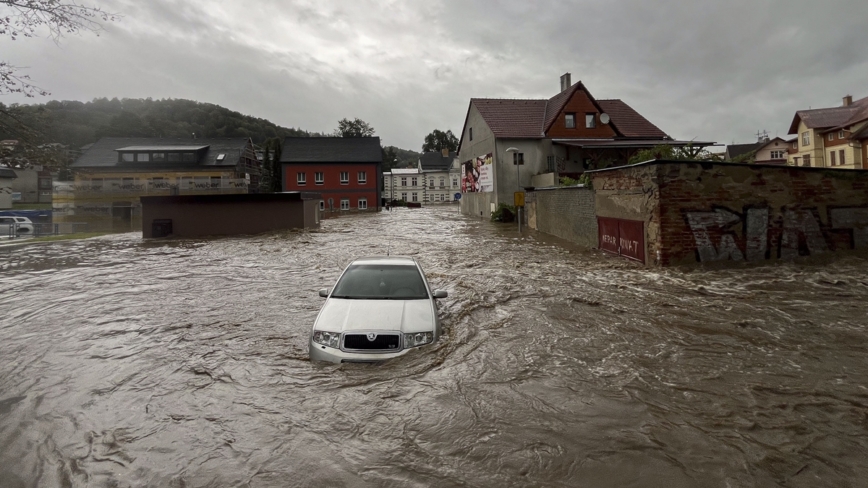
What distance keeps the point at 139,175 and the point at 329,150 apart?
22303mm

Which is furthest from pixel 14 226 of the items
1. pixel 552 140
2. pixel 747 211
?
pixel 747 211

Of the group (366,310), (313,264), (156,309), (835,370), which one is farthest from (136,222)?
(835,370)

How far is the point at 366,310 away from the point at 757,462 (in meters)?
4.73

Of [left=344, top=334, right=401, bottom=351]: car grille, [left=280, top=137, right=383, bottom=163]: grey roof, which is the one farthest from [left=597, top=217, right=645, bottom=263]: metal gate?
[left=280, top=137, right=383, bottom=163]: grey roof

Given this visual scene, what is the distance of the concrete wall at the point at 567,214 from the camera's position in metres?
20.0

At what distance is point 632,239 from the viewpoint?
614 inches

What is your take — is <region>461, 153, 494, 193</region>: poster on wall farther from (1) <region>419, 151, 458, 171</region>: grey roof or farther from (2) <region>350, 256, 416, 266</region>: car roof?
(1) <region>419, 151, 458, 171</region>: grey roof

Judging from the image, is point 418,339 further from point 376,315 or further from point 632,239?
point 632,239

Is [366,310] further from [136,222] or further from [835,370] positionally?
[136,222]

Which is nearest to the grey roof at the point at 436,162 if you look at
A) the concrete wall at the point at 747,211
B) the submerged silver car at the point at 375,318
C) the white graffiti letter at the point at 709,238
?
the concrete wall at the point at 747,211

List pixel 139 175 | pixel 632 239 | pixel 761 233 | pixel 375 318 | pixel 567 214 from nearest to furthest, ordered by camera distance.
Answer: pixel 375 318 < pixel 761 233 < pixel 632 239 < pixel 567 214 < pixel 139 175

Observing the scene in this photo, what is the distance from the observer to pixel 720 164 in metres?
13.8

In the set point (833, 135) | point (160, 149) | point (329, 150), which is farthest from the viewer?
point (329, 150)

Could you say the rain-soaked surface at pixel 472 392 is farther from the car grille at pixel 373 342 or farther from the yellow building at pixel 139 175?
the yellow building at pixel 139 175
